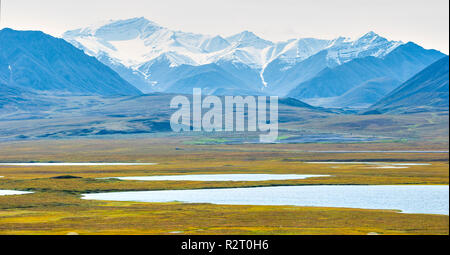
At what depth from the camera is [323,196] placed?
7812 cm

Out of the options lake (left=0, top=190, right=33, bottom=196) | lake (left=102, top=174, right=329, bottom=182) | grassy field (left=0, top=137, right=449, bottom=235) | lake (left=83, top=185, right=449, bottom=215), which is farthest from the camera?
lake (left=102, top=174, right=329, bottom=182)

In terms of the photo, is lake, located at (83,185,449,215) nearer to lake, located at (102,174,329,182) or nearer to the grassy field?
the grassy field

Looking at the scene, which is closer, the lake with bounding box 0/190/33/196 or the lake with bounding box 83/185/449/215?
the lake with bounding box 83/185/449/215

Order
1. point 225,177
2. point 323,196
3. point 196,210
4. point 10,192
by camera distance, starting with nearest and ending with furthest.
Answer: point 196,210
point 323,196
point 10,192
point 225,177

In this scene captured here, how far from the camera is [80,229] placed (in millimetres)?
51969

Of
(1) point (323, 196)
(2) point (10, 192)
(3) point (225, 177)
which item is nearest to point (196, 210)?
(1) point (323, 196)

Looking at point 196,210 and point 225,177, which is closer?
point 196,210

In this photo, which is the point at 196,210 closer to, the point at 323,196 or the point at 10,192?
the point at 323,196

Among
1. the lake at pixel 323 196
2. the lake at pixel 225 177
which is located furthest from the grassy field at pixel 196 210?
the lake at pixel 225 177

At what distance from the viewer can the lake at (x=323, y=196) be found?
227 ft

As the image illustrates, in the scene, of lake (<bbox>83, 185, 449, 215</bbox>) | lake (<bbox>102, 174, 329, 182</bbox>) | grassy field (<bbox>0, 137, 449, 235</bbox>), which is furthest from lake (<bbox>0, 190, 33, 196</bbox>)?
lake (<bbox>102, 174, 329, 182</bbox>)

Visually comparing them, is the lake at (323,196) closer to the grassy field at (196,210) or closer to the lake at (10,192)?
the grassy field at (196,210)

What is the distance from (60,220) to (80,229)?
23.4 feet

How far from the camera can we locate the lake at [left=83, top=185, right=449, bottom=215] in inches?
2729
